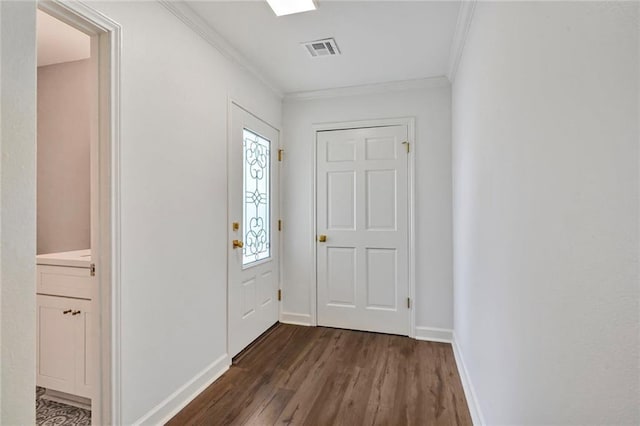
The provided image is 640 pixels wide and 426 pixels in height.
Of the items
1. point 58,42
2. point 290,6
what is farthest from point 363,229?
point 58,42

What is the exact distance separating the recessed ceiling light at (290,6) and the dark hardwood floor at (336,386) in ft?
8.23

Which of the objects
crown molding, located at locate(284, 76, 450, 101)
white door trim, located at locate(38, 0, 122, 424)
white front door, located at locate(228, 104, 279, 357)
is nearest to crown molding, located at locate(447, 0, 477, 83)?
crown molding, located at locate(284, 76, 450, 101)

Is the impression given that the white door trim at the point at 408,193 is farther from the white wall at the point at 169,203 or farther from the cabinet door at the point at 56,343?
the cabinet door at the point at 56,343

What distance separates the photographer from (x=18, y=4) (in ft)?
2.46

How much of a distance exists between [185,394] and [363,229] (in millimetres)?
2070

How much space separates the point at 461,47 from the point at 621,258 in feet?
7.42

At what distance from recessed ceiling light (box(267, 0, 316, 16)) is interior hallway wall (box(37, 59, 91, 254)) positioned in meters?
1.79

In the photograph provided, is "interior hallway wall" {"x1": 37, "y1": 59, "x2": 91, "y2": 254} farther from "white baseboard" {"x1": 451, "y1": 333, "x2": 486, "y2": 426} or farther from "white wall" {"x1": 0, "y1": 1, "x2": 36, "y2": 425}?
"white baseboard" {"x1": 451, "y1": 333, "x2": 486, "y2": 426}

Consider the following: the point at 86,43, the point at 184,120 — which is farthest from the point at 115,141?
the point at 86,43

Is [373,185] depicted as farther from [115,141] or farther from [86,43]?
[86,43]

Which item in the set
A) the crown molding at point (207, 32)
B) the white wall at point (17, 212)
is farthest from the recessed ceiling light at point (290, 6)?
the white wall at point (17, 212)

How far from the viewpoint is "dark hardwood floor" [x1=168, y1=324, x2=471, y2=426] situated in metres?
1.91

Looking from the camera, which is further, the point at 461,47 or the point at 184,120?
the point at 461,47

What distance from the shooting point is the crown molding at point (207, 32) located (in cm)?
193
